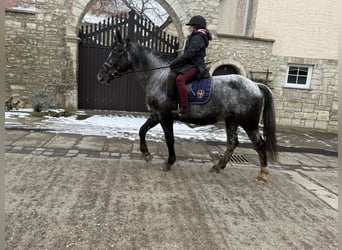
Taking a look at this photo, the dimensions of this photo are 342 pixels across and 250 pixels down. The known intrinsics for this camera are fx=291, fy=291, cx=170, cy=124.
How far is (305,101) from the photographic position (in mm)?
10023

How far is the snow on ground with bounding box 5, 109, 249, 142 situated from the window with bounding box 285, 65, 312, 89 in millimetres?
3146

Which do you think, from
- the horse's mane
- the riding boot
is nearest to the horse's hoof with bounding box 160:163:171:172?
the riding boot

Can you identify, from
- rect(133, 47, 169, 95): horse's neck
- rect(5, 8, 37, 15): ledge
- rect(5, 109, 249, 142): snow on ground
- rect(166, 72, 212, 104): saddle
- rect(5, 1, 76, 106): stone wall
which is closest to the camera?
rect(166, 72, 212, 104): saddle

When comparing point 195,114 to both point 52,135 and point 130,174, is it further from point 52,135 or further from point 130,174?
point 52,135

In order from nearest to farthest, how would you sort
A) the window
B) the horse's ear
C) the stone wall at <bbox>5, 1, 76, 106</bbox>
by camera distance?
the horse's ear < the stone wall at <bbox>5, 1, 76, 106</bbox> < the window

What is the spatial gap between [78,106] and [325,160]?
23.0 feet

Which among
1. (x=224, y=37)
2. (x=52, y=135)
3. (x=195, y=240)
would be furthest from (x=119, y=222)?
(x=224, y=37)

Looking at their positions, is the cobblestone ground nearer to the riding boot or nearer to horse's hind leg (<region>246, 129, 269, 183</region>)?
horse's hind leg (<region>246, 129, 269, 183</region>)

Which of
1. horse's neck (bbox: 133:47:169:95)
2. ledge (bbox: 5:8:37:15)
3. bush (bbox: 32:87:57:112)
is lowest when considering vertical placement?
bush (bbox: 32:87:57:112)

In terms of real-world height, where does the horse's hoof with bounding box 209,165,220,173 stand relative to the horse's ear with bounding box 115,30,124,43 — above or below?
below

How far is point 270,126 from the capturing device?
4.36 m

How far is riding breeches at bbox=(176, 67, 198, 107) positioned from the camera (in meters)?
4.03

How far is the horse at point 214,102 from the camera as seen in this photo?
166 inches

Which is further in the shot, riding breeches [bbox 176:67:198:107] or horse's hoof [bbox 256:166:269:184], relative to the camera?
horse's hoof [bbox 256:166:269:184]
